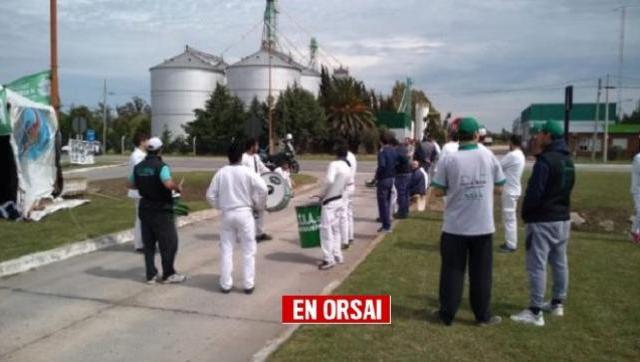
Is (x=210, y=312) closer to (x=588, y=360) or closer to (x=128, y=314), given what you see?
(x=128, y=314)

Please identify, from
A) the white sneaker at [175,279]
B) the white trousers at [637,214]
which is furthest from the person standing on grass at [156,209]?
the white trousers at [637,214]

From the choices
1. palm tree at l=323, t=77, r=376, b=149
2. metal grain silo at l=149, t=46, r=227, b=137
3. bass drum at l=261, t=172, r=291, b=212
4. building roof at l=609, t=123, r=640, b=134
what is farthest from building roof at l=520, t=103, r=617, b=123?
bass drum at l=261, t=172, r=291, b=212

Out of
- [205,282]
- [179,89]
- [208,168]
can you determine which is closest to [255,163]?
[205,282]

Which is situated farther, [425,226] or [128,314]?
[425,226]

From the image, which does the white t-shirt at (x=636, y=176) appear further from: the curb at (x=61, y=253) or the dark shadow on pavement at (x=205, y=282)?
the curb at (x=61, y=253)

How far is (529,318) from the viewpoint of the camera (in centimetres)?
602

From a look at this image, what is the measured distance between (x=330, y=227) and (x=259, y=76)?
178ft

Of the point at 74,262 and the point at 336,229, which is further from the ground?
the point at 336,229

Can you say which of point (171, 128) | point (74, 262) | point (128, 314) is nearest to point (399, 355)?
point (128, 314)

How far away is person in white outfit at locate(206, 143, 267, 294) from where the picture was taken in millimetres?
7418

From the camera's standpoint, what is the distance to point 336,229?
900cm

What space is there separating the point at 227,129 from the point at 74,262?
48584mm

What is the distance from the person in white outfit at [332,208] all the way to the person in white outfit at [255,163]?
0.99 metres

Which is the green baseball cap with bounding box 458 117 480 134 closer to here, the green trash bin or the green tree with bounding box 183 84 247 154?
the green trash bin
